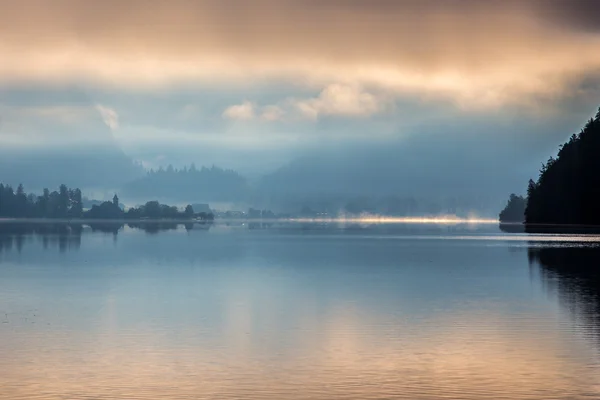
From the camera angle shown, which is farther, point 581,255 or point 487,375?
point 581,255

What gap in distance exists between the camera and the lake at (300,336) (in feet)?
98.4

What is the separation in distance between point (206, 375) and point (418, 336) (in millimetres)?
12296

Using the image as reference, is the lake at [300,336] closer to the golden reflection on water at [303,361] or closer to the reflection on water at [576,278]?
the golden reflection on water at [303,361]

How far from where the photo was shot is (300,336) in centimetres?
4106

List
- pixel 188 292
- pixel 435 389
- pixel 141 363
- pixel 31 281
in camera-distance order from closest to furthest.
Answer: pixel 435 389, pixel 141 363, pixel 188 292, pixel 31 281

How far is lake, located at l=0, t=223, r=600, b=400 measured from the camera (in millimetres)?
30000

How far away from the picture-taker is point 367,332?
42.2 m

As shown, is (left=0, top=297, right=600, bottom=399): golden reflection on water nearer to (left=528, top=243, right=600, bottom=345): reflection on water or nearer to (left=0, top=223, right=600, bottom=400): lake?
(left=0, top=223, right=600, bottom=400): lake

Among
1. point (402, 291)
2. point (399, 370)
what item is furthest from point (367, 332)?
point (402, 291)

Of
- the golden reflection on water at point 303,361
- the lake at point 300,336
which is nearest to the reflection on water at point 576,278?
the lake at point 300,336

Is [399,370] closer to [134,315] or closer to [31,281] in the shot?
[134,315]

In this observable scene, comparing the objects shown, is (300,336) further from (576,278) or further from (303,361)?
(576,278)

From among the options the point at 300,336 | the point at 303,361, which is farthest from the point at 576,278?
the point at 303,361

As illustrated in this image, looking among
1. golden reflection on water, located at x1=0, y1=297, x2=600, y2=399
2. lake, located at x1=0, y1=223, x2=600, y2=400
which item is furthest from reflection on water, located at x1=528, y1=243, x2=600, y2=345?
golden reflection on water, located at x1=0, y1=297, x2=600, y2=399
